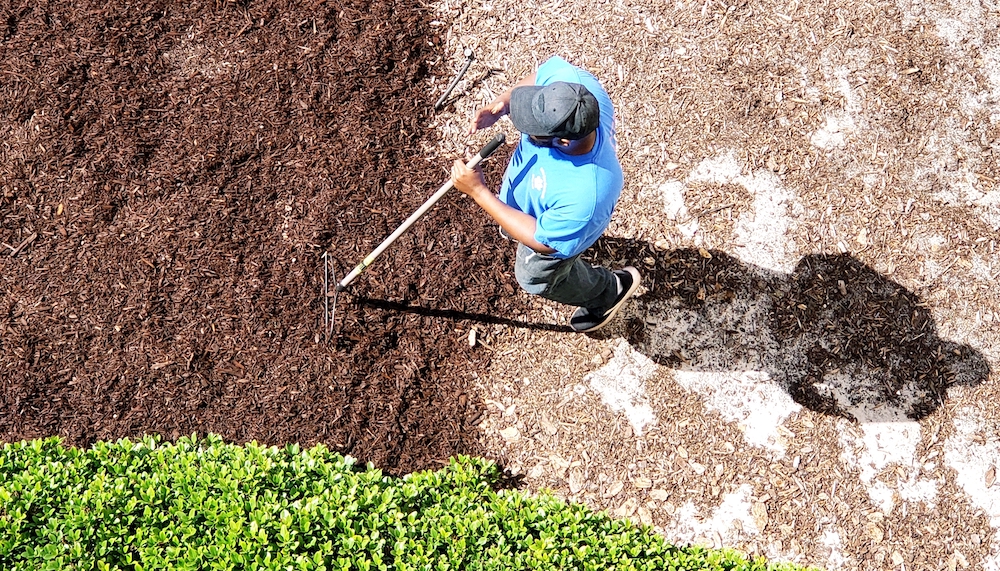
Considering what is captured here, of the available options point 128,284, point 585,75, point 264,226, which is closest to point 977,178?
point 585,75

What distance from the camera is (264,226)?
5.08 meters

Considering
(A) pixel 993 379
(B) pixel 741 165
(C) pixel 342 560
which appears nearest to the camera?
(C) pixel 342 560

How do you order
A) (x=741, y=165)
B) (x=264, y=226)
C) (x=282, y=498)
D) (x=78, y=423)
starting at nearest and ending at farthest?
(x=282, y=498) → (x=78, y=423) → (x=264, y=226) → (x=741, y=165)

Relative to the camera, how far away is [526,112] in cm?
338

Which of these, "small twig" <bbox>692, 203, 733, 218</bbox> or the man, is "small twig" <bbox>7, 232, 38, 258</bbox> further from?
"small twig" <bbox>692, 203, 733, 218</bbox>

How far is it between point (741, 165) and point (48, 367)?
5.08m

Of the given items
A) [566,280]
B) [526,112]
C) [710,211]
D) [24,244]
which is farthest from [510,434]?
[24,244]

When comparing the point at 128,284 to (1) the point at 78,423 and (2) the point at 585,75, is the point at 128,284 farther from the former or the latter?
(2) the point at 585,75

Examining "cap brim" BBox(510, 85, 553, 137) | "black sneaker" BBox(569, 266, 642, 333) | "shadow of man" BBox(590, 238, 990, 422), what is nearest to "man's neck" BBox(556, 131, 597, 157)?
"cap brim" BBox(510, 85, 553, 137)

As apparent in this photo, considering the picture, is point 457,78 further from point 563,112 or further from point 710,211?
point 563,112

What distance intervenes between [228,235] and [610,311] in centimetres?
264

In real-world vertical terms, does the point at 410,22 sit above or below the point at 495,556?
above

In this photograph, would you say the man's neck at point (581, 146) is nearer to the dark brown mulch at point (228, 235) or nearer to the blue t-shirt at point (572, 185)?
the blue t-shirt at point (572, 185)

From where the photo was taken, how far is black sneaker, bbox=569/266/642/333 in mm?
5027
